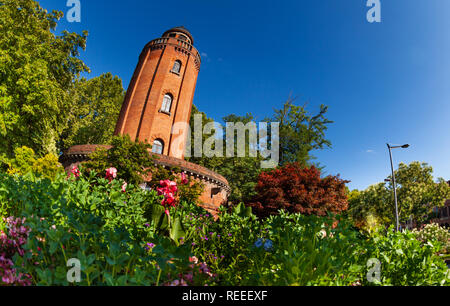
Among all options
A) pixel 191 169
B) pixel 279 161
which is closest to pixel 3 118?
pixel 191 169

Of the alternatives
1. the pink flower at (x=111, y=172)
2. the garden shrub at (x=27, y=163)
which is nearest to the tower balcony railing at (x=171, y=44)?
the garden shrub at (x=27, y=163)

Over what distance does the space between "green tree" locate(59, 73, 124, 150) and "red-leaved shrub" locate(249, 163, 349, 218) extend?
61.4ft

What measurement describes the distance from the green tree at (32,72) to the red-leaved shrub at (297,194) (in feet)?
45.6

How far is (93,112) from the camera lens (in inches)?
1153

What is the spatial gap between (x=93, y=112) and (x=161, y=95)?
1324 centimetres

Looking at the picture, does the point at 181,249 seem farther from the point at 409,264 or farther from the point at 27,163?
the point at 27,163

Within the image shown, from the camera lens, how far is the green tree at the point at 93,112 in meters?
26.6

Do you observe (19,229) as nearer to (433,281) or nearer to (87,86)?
(433,281)

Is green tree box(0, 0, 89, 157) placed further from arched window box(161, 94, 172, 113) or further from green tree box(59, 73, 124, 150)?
green tree box(59, 73, 124, 150)

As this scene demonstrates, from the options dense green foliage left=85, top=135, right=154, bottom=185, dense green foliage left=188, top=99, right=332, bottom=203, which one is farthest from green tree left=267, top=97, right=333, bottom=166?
dense green foliage left=85, top=135, right=154, bottom=185

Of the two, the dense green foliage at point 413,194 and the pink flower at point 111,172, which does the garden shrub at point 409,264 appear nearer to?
the pink flower at point 111,172

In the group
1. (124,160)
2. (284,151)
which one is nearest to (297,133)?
(284,151)

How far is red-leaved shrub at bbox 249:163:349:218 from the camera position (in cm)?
1329

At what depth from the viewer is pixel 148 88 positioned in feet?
71.2
